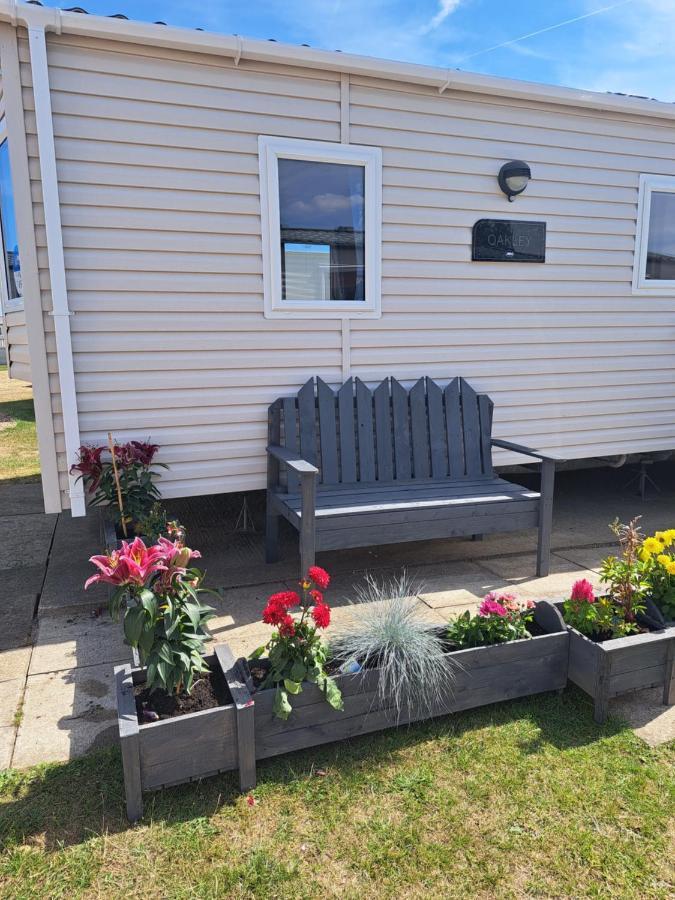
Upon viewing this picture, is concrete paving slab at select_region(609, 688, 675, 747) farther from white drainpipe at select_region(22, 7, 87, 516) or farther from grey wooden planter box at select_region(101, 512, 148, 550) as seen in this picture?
white drainpipe at select_region(22, 7, 87, 516)

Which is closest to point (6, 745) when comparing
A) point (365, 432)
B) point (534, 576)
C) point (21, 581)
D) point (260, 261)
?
point (21, 581)

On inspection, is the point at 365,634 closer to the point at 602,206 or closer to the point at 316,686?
the point at 316,686

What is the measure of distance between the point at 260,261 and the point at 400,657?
2.40m

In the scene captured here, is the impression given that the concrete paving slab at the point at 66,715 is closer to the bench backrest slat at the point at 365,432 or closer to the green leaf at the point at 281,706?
the green leaf at the point at 281,706

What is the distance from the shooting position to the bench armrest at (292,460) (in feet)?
9.99

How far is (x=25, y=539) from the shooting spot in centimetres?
441

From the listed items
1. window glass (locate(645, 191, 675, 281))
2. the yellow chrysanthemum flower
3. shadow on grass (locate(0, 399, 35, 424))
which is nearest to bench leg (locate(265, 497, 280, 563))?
the yellow chrysanthemum flower

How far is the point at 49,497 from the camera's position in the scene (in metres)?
3.38

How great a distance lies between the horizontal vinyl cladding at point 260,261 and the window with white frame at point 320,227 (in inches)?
3.0

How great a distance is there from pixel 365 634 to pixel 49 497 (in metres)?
2.05

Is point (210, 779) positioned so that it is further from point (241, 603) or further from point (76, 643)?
point (241, 603)

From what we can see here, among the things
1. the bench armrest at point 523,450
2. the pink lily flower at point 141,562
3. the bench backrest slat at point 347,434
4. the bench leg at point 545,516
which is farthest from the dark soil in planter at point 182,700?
the bench armrest at point 523,450

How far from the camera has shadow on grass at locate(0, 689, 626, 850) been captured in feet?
5.94

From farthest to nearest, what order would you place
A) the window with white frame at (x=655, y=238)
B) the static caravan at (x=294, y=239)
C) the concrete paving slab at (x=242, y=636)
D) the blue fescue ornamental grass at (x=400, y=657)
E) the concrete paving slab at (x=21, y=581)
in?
the window with white frame at (x=655, y=238)
the concrete paving slab at (x=21, y=581)
the static caravan at (x=294, y=239)
the concrete paving slab at (x=242, y=636)
the blue fescue ornamental grass at (x=400, y=657)
